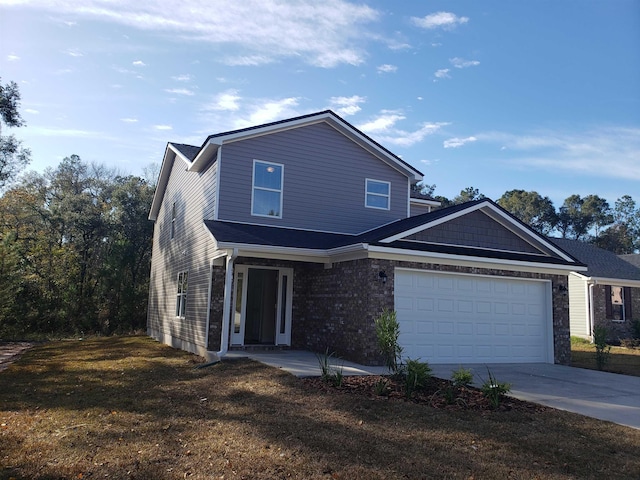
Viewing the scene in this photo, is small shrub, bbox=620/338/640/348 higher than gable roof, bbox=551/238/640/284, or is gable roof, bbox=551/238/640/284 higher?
gable roof, bbox=551/238/640/284

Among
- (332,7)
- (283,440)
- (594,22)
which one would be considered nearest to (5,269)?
(332,7)

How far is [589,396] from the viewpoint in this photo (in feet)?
28.1

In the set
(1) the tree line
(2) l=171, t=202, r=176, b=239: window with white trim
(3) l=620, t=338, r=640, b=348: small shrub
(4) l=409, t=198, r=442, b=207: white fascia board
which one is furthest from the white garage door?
(1) the tree line

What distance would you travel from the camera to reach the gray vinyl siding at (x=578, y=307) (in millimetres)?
22188

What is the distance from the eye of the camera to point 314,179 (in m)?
14.8

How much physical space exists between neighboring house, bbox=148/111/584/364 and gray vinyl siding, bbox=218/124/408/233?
34 millimetres

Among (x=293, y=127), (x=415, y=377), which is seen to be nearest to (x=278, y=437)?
(x=415, y=377)

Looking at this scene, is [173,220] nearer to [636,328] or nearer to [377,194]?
[377,194]

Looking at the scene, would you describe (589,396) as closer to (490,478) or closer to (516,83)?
(490,478)

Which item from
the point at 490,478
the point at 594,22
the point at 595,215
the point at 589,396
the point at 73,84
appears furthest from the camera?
the point at 595,215

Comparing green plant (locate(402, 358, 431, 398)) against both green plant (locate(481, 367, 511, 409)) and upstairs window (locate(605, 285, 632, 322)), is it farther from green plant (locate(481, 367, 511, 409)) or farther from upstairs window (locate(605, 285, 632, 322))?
upstairs window (locate(605, 285, 632, 322))

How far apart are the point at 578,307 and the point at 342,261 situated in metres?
15.9

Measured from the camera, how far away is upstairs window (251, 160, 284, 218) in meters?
13.9

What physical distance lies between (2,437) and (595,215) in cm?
5663
